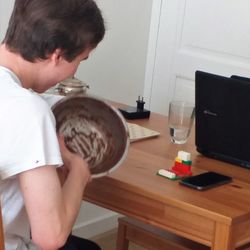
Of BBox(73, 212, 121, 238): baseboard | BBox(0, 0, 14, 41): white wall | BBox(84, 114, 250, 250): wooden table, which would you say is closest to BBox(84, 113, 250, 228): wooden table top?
BBox(84, 114, 250, 250): wooden table

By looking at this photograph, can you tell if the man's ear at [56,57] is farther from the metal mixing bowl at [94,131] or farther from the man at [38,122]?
the metal mixing bowl at [94,131]

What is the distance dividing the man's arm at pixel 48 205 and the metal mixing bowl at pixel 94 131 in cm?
26

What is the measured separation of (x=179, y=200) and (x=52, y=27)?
0.51m

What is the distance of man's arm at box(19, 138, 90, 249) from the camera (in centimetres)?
117

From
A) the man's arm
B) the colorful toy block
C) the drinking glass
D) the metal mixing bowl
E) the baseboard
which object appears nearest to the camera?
the man's arm

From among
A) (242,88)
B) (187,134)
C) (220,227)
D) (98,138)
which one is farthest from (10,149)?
(187,134)

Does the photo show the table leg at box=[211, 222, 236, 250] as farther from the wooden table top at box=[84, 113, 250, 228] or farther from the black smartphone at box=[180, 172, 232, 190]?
the black smartphone at box=[180, 172, 232, 190]

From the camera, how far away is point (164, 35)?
321 centimetres

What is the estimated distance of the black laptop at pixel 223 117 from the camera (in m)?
1.70

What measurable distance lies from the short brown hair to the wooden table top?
0.41m

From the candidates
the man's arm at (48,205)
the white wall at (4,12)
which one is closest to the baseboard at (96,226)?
the white wall at (4,12)

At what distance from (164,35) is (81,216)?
1028mm

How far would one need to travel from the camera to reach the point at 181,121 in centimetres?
195

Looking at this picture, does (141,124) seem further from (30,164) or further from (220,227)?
(30,164)
